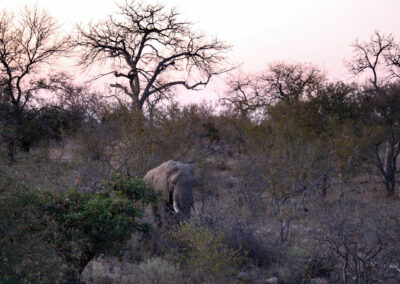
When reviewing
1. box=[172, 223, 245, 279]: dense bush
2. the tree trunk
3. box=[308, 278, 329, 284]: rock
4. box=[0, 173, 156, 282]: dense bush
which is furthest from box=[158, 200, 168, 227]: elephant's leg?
the tree trunk

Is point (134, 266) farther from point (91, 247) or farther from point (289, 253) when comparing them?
point (289, 253)

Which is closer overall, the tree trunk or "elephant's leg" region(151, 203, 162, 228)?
"elephant's leg" region(151, 203, 162, 228)

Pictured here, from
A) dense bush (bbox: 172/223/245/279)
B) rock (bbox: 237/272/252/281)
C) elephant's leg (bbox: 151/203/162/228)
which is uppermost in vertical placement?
elephant's leg (bbox: 151/203/162/228)

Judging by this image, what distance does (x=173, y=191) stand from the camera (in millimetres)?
10664

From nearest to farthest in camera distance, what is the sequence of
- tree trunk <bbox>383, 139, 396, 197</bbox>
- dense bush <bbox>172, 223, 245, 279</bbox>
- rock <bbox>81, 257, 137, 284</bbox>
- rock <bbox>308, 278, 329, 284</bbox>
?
1. dense bush <bbox>172, 223, 245, 279</bbox>
2. rock <bbox>81, 257, 137, 284</bbox>
3. rock <bbox>308, 278, 329, 284</bbox>
4. tree trunk <bbox>383, 139, 396, 197</bbox>

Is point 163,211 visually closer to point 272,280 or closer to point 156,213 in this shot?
point 156,213

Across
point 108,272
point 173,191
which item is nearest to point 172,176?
point 173,191

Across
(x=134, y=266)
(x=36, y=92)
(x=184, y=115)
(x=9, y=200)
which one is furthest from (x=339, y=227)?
(x=36, y=92)

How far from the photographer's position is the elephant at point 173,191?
1037 cm

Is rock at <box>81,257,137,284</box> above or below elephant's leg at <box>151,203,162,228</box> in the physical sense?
below

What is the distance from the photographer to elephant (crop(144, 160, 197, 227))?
34.0ft

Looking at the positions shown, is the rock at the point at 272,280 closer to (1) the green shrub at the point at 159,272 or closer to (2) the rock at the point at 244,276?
(2) the rock at the point at 244,276

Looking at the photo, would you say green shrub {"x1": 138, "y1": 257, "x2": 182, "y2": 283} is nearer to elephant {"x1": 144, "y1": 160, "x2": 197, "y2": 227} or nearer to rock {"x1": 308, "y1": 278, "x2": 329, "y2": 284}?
rock {"x1": 308, "y1": 278, "x2": 329, "y2": 284}

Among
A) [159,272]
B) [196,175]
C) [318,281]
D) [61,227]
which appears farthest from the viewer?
[196,175]
